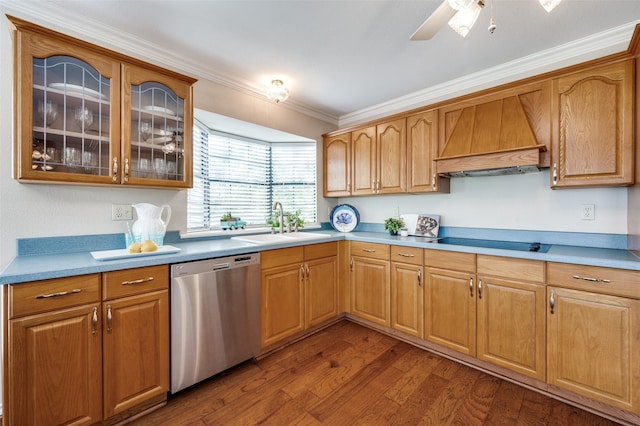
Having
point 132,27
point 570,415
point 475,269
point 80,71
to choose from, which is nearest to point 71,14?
point 132,27

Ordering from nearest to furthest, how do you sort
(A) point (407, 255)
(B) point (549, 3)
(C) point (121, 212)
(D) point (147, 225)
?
1. (B) point (549, 3)
2. (D) point (147, 225)
3. (C) point (121, 212)
4. (A) point (407, 255)

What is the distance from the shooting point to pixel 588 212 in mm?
2078

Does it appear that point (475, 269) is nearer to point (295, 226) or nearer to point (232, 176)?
point (295, 226)

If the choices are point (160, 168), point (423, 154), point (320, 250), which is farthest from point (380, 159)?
point (160, 168)

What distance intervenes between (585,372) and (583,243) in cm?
93

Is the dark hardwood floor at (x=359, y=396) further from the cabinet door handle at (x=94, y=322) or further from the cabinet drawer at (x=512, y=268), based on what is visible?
the cabinet drawer at (x=512, y=268)

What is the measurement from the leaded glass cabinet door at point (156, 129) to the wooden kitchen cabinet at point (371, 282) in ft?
5.79

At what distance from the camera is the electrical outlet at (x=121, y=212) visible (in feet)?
6.52

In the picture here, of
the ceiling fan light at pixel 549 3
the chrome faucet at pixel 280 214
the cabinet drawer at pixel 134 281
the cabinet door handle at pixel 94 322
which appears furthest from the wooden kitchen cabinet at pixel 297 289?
the ceiling fan light at pixel 549 3

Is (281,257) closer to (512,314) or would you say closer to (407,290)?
(407,290)

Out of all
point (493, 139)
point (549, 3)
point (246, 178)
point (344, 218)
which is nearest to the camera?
point (549, 3)

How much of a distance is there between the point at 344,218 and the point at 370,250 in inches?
35.3

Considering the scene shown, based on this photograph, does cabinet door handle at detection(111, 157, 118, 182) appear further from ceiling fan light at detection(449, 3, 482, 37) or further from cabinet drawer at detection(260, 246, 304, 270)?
ceiling fan light at detection(449, 3, 482, 37)

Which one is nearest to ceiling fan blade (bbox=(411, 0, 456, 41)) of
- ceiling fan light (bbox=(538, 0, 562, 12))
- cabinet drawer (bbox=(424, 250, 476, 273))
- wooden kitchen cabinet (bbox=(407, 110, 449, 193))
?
ceiling fan light (bbox=(538, 0, 562, 12))
